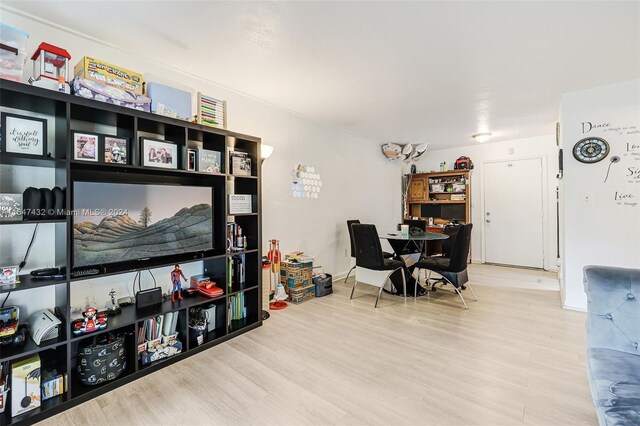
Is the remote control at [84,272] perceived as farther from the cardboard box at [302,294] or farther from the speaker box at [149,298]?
the cardboard box at [302,294]

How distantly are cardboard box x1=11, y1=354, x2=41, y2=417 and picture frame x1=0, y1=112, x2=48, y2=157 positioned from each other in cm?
117

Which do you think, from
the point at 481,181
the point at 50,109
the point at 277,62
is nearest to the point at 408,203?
the point at 481,181

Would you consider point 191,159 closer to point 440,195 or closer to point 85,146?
point 85,146

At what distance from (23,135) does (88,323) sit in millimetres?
1175

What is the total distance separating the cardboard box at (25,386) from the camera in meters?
1.53

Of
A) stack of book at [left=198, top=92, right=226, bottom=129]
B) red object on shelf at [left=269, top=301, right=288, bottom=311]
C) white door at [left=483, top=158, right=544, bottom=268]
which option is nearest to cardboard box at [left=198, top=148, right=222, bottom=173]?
stack of book at [left=198, top=92, right=226, bottom=129]

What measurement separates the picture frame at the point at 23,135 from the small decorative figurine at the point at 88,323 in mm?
1015

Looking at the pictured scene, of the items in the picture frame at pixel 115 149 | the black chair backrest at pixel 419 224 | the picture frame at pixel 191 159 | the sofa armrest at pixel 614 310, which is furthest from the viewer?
the black chair backrest at pixel 419 224

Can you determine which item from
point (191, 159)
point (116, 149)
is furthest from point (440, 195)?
point (116, 149)

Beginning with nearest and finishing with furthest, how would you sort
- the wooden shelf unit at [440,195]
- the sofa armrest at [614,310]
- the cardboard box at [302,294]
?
the sofa armrest at [614,310] < the cardboard box at [302,294] < the wooden shelf unit at [440,195]

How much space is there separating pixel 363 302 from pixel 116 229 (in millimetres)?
2629

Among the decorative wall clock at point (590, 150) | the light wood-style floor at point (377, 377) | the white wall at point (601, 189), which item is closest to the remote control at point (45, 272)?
the light wood-style floor at point (377, 377)

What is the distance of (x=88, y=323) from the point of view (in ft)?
5.90

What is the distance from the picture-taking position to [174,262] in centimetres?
218
